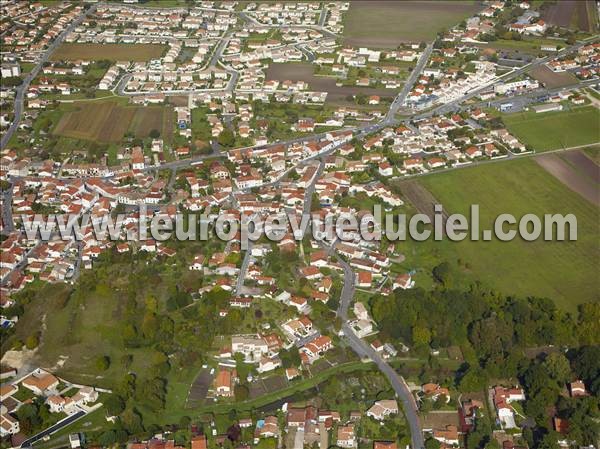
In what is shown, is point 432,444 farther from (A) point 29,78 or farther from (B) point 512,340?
(A) point 29,78

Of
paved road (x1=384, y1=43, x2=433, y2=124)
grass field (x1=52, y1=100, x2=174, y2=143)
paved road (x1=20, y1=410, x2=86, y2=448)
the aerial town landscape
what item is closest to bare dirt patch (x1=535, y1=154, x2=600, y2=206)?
the aerial town landscape

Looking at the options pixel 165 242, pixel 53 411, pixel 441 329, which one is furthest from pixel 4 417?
pixel 441 329

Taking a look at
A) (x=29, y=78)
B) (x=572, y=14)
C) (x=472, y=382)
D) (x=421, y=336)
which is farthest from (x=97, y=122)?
(x=572, y=14)

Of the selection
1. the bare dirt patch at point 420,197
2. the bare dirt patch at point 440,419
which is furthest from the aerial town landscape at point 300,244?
the bare dirt patch at point 420,197

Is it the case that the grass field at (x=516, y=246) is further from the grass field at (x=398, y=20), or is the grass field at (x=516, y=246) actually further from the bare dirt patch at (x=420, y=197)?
the grass field at (x=398, y=20)

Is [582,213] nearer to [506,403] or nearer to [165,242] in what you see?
[506,403]

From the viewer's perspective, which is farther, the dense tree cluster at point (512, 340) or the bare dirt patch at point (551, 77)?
the bare dirt patch at point (551, 77)

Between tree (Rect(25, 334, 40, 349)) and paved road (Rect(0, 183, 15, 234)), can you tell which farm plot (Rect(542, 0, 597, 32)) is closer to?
paved road (Rect(0, 183, 15, 234))
